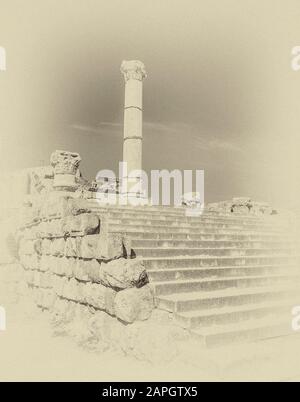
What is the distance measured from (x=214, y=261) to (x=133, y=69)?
9.11 meters

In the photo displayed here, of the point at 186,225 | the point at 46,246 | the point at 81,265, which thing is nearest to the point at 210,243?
the point at 186,225

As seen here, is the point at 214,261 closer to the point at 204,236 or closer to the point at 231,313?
the point at 204,236

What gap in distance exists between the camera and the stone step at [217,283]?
520 cm

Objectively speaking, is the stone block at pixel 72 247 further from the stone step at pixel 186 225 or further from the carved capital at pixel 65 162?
the carved capital at pixel 65 162

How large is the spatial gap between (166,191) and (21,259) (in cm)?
541

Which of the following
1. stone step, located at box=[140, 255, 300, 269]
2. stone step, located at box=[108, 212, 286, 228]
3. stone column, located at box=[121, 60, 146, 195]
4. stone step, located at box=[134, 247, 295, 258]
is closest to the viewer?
stone step, located at box=[140, 255, 300, 269]

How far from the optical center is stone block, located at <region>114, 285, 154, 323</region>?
4.59 meters

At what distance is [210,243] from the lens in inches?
286

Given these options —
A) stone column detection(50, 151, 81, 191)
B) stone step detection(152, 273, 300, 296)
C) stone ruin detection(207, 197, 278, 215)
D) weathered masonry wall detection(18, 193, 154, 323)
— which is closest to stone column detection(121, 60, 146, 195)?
stone ruin detection(207, 197, 278, 215)

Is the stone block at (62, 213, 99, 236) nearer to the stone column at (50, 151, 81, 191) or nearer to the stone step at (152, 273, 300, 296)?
the stone step at (152, 273, 300, 296)

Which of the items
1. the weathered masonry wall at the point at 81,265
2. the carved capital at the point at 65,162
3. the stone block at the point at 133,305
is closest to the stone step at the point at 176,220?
the weathered masonry wall at the point at 81,265

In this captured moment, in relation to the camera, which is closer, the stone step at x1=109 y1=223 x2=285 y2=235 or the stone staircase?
the stone staircase

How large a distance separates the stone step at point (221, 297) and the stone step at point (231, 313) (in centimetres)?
7

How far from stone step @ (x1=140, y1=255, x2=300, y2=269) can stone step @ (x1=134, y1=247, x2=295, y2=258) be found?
26cm
